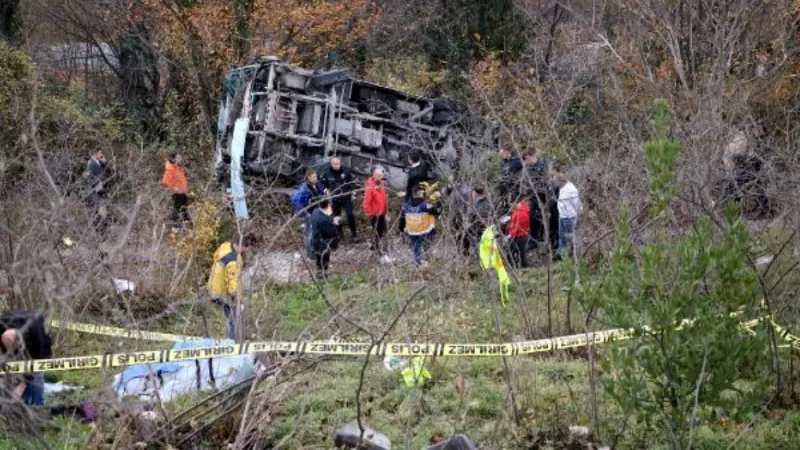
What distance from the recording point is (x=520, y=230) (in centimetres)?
1327

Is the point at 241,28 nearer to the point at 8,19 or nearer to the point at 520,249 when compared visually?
the point at 8,19

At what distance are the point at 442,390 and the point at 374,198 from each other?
687 cm

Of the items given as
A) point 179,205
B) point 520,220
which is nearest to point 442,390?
point 520,220

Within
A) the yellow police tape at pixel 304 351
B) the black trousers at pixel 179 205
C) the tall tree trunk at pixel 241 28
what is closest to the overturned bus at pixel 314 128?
the black trousers at pixel 179 205

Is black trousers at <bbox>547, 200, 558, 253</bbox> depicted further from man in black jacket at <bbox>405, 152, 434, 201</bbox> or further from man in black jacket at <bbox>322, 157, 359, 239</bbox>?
man in black jacket at <bbox>322, 157, 359, 239</bbox>

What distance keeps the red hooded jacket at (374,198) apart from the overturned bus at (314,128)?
1776mm

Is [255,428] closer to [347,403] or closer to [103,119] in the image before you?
[347,403]

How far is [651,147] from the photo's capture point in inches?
222

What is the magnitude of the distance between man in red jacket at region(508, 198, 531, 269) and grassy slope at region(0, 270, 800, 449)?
2196mm

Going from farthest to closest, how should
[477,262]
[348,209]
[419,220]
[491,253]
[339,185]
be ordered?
[348,209], [339,185], [419,220], [477,262], [491,253]

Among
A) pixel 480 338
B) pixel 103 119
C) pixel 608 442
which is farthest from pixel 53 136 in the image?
pixel 608 442

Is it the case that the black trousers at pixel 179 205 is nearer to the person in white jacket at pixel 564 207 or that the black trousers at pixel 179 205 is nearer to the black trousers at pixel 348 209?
the black trousers at pixel 348 209

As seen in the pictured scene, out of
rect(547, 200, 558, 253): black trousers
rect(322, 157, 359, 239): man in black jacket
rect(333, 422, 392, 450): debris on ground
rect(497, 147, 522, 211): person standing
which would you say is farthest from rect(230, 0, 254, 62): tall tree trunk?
rect(333, 422, 392, 450): debris on ground

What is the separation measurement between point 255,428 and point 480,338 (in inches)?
143
